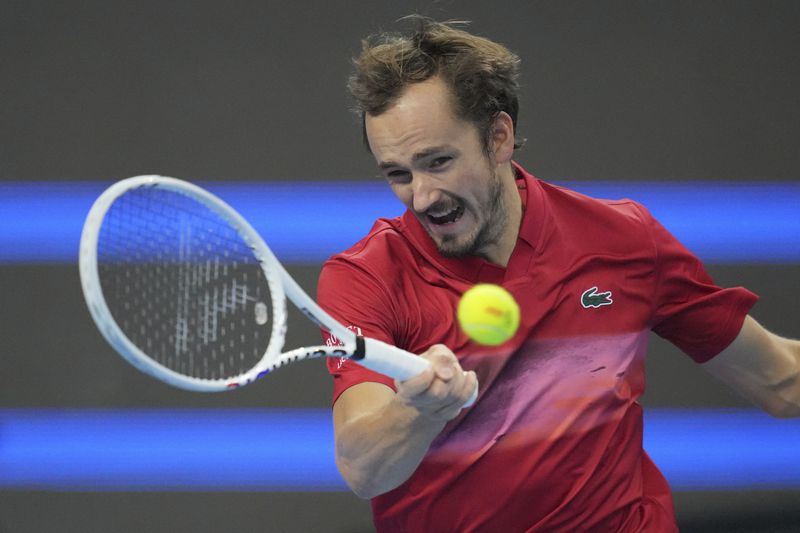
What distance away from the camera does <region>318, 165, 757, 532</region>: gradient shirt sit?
1.84m

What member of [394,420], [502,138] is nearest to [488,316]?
[394,420]

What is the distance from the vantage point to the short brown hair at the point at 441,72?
1827 mm

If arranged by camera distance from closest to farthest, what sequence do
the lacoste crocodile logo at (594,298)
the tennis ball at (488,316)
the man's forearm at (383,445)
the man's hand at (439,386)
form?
the man's hand at (439,386) < the man's forearm at (383,445) < the tennis ball at (488,316) < the lacoste crocodile logo at (594,298)

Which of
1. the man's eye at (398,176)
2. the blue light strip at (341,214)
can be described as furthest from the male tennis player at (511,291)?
the blue light strip at (341,214)

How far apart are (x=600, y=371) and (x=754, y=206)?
1.18 meters

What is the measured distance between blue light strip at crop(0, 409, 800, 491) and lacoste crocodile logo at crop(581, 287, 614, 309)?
40.0 inches

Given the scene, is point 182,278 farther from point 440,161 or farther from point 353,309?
point 440,161

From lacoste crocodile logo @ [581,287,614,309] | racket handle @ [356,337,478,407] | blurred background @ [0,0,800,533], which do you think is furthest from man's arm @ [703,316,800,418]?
racket handle @ [356,337,478,407]

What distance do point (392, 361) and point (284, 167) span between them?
5.04ft

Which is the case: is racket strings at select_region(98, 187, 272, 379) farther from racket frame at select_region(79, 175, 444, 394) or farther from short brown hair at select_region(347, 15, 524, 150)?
short brown hair at select_region(347, 15, 524, 150)

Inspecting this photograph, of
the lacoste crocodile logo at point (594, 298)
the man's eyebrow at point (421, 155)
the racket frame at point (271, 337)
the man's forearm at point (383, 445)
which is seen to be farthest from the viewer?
the lacoste crocodile logo at point (594, 298)

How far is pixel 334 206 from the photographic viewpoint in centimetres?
286

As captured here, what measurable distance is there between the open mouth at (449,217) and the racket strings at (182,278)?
12.8 inches

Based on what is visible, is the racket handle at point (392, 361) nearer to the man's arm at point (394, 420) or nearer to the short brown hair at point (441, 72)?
the man's arm at point (394, 420)
